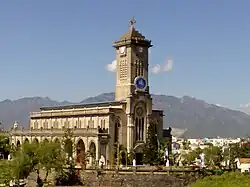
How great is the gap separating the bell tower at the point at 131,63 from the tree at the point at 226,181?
21050 mm

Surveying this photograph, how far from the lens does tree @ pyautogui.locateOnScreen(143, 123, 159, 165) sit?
90625 mm

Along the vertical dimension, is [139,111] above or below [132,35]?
below

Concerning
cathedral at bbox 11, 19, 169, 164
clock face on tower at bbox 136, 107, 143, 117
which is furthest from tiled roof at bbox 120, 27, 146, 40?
clock face on tower at bbox 136, 107, 143, 117

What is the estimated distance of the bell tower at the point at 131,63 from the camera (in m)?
95.1

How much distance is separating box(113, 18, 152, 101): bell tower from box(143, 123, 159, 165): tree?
7.06 meters

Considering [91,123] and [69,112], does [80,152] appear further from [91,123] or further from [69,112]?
[69,112]

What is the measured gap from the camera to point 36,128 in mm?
117812

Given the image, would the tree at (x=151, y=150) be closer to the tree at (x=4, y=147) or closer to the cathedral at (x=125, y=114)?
the cathedral at (x=125, y=114)

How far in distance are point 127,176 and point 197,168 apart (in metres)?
11.1

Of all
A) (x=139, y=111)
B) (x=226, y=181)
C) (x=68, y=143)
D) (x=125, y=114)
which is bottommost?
(x=226, y=181)

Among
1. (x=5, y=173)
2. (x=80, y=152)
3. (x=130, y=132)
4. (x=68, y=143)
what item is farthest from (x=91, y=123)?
(x=5, y=173)

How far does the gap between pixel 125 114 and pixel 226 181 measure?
78.9 feet

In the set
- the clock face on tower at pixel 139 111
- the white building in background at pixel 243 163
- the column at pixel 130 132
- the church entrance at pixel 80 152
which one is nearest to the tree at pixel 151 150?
the column at pixel 130 132

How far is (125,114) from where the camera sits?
306 feet
